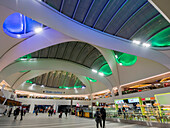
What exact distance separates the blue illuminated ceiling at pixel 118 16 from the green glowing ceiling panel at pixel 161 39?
2.17ft

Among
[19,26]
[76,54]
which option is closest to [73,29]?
[19,26]

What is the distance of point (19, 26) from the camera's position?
1166 cm

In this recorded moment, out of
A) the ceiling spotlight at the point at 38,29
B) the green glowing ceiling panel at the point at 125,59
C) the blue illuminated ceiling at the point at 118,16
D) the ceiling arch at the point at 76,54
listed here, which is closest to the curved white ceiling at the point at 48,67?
the ceiling arch at the point at 76,54

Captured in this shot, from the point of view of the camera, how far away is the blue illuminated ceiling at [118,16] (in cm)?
1050

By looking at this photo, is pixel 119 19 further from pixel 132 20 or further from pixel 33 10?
pixel 33 10

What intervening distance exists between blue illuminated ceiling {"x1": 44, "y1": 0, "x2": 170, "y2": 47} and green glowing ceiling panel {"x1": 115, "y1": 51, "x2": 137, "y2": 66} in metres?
6.84

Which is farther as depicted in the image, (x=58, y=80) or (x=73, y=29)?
(x=58, y=80)

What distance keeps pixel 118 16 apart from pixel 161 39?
770cm

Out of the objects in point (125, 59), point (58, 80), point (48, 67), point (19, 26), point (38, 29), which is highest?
point (38, 29)

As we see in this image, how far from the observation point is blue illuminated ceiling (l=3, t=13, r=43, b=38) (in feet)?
35.4

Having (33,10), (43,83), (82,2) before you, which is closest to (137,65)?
(82,2)

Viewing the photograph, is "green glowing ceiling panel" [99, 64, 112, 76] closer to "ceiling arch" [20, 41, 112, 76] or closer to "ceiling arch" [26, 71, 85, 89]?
"ceiling arch" [20, 41, 112, 76]

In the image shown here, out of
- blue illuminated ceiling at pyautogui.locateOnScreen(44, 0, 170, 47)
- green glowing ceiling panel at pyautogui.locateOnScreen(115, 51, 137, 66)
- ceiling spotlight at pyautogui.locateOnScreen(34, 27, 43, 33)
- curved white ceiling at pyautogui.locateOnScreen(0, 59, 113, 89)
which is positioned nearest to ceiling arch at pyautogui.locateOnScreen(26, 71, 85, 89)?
curved white ceiling at pyautogui.locateOnScreen(0, 59, 113, 89)

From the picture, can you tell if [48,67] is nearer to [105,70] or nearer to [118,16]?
[105,70]
